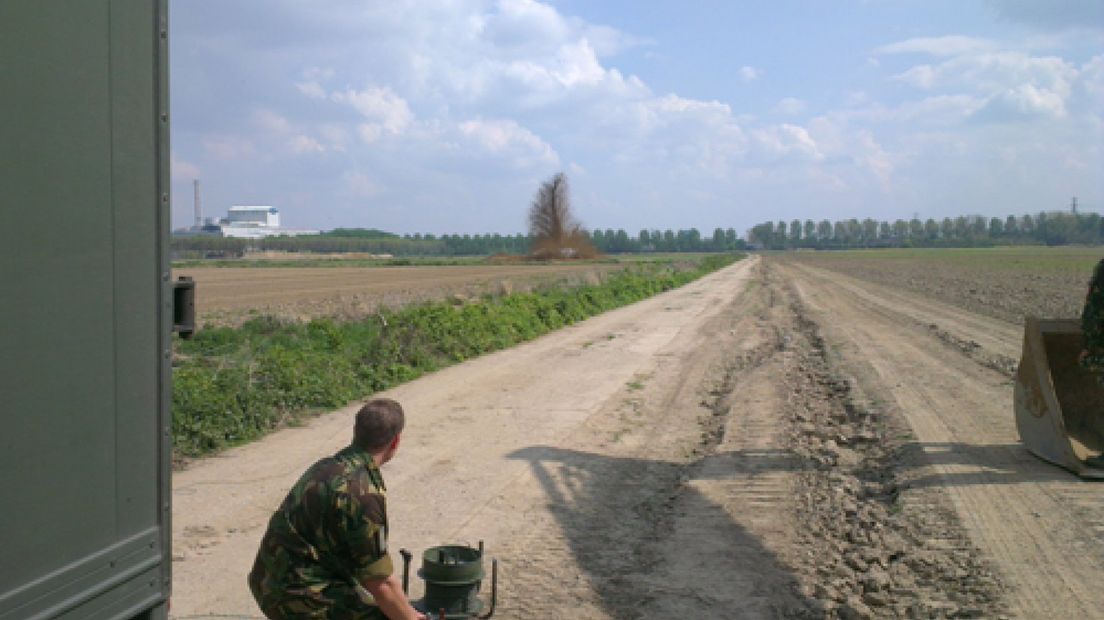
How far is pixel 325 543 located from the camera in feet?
11.5

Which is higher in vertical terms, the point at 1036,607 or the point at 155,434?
the point at 155,434

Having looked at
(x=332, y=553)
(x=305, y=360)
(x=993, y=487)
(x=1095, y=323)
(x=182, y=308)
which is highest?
(x=182, y=308)

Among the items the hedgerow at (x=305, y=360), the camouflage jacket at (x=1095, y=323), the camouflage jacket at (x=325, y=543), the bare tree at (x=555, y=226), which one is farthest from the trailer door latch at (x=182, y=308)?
the bare tree at (x=555, y=226)

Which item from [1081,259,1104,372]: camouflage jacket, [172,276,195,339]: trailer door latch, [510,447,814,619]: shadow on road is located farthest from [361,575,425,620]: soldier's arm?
[1081,259,1104,372]: camouflage jacket

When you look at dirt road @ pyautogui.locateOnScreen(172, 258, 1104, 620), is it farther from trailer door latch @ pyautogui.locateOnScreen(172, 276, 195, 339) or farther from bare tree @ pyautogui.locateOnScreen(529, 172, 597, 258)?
bare tree @ pyautogui.locateOnScreen(529, 172, 597, 258)

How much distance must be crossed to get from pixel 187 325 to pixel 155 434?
39cm

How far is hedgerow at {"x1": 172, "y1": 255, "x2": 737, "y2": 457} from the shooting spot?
10523 millimetres

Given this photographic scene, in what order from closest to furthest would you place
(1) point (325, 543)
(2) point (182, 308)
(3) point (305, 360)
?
(2) point (182, 308), (1) point (325, 543), (3) point (305, 360)

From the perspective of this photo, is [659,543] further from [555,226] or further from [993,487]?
[555,226]

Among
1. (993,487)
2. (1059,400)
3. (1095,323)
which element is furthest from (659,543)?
(1059,400)

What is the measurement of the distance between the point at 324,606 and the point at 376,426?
731 millimetres

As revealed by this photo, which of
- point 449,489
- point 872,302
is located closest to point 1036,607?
point 449,489

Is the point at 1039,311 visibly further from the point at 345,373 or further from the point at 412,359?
the point at 345,373

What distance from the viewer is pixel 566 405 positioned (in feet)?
42.8
